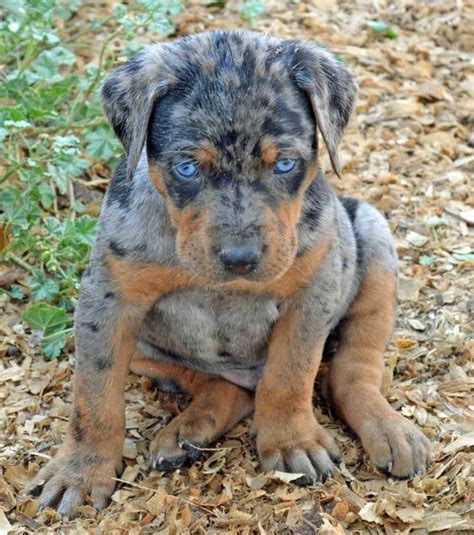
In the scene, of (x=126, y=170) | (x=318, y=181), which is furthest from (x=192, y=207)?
(x=318, y=181)

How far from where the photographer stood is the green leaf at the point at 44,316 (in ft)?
23.2

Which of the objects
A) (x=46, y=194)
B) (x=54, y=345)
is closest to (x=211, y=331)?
(x=54, y=345)

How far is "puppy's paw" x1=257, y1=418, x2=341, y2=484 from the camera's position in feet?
20.1

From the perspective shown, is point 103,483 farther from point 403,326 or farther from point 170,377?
point 403,326

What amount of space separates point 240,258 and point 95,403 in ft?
4.39

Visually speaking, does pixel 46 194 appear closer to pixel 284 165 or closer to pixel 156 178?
pixel 156 178

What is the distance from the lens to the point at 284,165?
5484 millimetres

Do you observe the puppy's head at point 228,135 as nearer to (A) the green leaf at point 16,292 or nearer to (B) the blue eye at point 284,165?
(B) the blue eye at point 284,165

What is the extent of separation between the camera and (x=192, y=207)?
5.46m

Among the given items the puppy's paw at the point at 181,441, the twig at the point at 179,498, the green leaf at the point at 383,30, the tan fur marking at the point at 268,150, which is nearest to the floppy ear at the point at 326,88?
the tan fur marking at the point at 268,150

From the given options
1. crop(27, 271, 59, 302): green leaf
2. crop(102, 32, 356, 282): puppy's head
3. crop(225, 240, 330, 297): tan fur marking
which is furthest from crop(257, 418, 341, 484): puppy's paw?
crop(27, 271, 59, 302): green leaf

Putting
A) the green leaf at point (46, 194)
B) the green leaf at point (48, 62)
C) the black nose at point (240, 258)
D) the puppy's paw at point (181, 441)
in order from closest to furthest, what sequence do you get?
1. the black nose at point (240, 258)
2. the puppy's paw at point (181, 441)
3. the green leaf at point (46, 194)
4. the green leaf at point (48, 62)

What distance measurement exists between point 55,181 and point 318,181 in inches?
106

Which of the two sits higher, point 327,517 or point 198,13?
point 198,13
